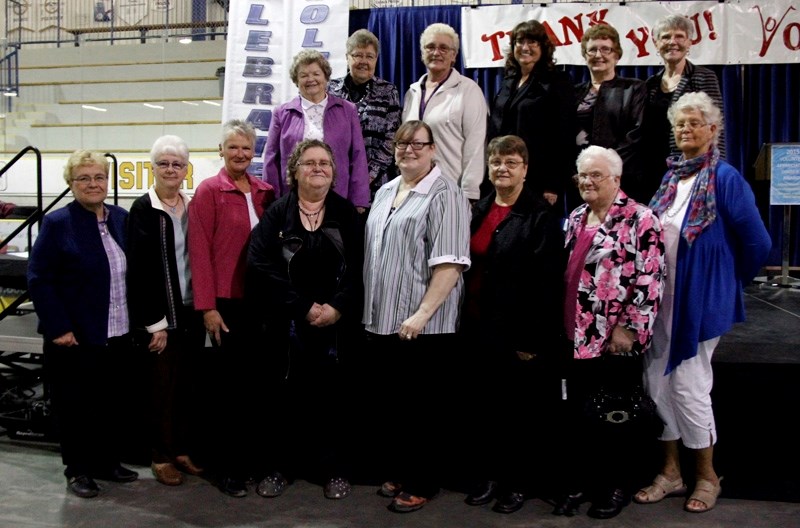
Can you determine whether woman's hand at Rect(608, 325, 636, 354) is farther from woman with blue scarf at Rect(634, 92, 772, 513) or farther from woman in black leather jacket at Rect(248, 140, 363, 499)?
woman in black leather jacket at Rect(248, 140, 363, 499)

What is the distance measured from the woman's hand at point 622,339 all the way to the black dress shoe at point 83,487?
2082mm

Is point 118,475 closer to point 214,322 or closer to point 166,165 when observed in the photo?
point 214,322

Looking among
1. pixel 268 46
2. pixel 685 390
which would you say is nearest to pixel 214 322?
pixel 685 390

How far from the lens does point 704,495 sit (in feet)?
9.42

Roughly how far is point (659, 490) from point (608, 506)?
26 centimetres

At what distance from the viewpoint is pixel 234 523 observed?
2824mm

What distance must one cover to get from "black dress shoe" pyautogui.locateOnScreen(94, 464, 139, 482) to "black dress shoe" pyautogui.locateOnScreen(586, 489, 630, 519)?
185cm

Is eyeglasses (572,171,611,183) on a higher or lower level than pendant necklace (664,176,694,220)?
higher

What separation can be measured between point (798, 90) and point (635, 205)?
4901 mm

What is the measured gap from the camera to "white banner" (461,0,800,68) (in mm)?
6398

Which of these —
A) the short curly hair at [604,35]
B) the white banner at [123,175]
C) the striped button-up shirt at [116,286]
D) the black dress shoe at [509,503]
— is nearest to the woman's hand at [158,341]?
the striped button-up shirt at [116,286]

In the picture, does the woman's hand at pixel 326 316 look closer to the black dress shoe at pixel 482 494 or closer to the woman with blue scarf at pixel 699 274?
the black dress shoe at pixel 482 494

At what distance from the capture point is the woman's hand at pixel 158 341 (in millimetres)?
3150

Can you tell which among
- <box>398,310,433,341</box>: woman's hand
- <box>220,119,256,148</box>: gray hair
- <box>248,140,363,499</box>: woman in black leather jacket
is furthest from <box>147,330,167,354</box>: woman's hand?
<box>398,310,433,341</box>: woman's hand
